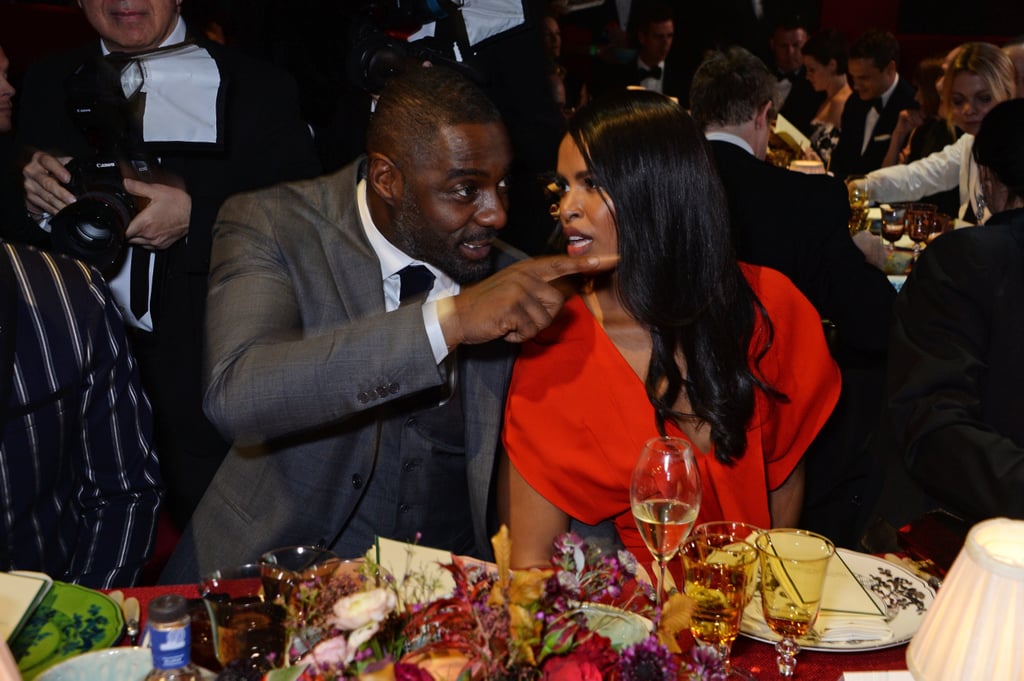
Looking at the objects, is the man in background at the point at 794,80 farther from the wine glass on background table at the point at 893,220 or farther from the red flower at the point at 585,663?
the red flower at the point at 585,663

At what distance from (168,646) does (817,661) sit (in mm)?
834

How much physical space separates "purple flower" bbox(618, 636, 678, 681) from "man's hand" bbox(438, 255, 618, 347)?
706 millimetres

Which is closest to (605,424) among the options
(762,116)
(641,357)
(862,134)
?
(641,357)

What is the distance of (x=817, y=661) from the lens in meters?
1.44

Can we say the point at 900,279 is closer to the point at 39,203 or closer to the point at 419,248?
the point at 419,248

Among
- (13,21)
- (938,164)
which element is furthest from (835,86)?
(13,21)

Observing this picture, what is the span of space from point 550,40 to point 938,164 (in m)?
2.12

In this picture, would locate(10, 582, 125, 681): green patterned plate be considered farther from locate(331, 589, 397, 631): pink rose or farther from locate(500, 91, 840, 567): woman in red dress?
locate(500, 91, 840, 567): woman in red dress

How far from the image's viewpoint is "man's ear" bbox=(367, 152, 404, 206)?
6.72 feet

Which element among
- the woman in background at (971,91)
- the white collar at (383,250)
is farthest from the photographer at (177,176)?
the woman in background at (971,91)

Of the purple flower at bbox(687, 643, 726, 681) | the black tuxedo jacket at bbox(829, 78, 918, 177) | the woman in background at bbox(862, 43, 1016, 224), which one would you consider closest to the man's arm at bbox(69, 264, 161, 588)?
the purple flower at bbox(687, 643, 726, 681)

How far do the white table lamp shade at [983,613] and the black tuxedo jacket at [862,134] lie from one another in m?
6.10

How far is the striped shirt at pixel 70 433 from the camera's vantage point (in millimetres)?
1793

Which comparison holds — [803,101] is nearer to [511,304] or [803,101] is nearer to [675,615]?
[511,304]
